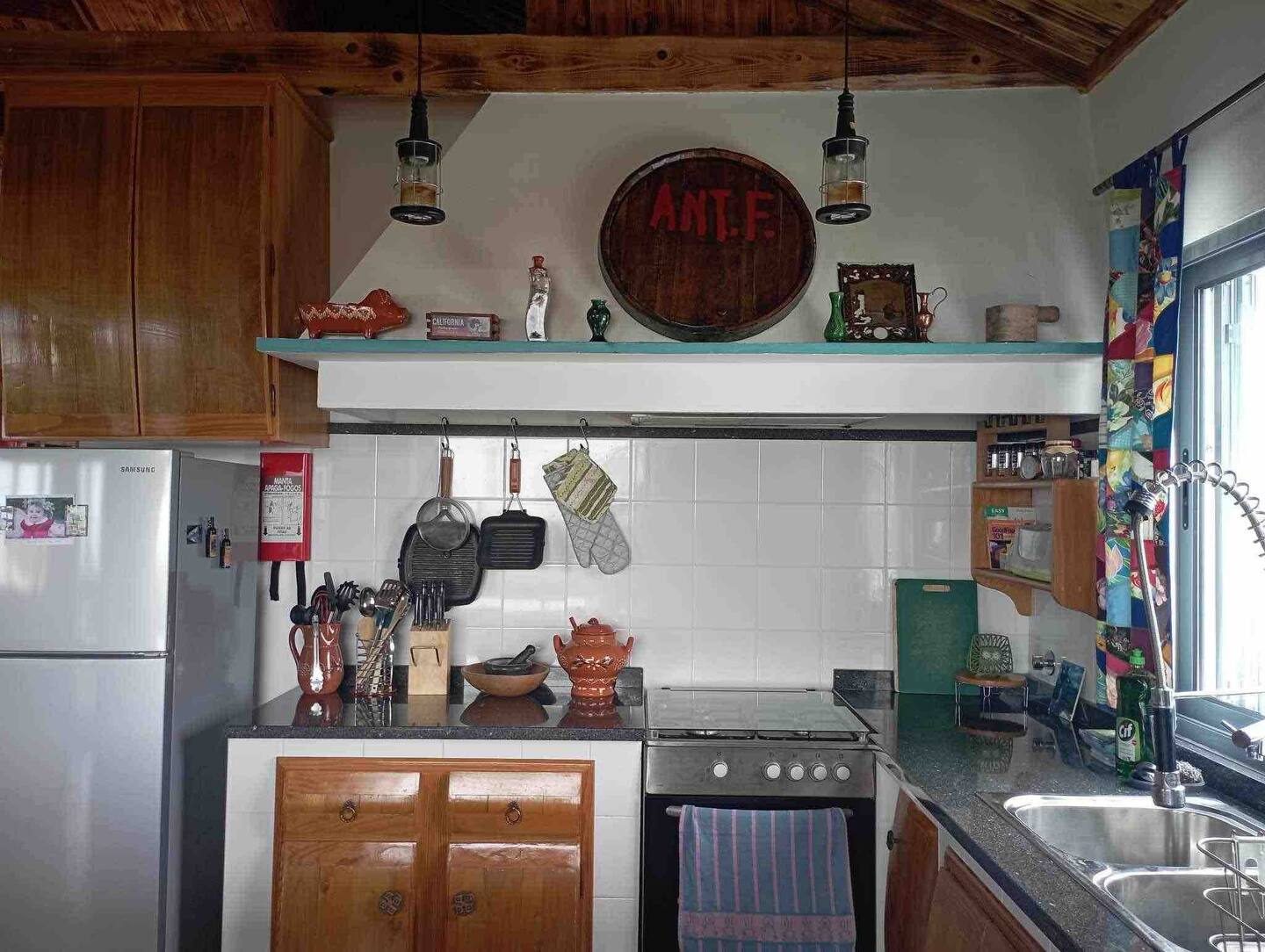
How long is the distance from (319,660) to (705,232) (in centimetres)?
157

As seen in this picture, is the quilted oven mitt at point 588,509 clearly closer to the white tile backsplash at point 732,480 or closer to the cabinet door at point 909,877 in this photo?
the white tile backsplash at point 732,480

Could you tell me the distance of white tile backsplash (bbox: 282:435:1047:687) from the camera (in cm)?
292

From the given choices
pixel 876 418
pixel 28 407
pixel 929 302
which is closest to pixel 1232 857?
pixel 876 418

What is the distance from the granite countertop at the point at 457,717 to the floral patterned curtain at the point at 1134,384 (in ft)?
3.67

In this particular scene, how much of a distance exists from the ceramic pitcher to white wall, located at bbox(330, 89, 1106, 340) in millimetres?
876

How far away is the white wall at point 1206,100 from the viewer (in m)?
1.86

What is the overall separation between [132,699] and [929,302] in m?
2.27

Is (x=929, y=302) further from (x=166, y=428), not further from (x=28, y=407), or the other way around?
(x=28, y=407)

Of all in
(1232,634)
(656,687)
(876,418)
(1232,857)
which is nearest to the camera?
(1232,857)

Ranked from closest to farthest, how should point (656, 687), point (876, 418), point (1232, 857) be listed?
point (1232, 857) → point (876, 418) → point (656, 687)

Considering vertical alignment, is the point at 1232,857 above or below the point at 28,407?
below

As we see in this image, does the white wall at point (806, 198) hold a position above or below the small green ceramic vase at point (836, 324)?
above

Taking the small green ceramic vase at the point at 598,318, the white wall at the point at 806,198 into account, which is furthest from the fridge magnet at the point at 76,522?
the small green ceramic vase at the point at 598,318

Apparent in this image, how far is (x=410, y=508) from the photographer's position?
293cm
